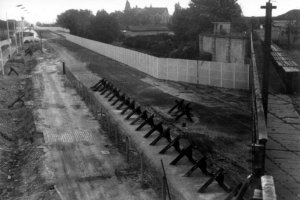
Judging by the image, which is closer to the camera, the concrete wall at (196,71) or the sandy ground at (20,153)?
the sandy ground at (20,153)

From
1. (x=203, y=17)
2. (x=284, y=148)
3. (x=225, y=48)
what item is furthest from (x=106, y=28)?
(x=284, y=148)

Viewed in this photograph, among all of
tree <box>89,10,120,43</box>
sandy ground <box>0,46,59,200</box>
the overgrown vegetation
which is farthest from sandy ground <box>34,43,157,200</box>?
→ tree <box>89,10,120,43</box>

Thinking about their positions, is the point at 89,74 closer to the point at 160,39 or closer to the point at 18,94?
the point at 18,94

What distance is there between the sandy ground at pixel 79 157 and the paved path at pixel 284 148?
451 centimetres

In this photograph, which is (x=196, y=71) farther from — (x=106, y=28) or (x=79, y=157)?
(x=106, y=28)

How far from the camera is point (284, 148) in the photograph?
17844mm

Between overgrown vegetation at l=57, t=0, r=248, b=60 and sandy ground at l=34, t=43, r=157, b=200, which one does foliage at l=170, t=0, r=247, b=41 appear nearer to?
overgrown vegetation at l=57, t=0, r=248, b=60

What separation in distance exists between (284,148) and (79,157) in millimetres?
8843

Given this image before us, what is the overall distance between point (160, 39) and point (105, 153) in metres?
59.1

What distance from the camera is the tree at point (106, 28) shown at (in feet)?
276

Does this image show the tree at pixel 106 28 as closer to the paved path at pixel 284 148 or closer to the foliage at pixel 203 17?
the foliage at pixel 203 17

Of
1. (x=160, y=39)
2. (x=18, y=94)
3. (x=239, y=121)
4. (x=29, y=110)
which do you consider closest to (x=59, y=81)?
(x=18, y=94)

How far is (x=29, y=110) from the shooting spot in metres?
27.0

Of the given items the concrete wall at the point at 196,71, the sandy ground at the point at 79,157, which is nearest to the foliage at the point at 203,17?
the concrete wall at the point at 196,71
